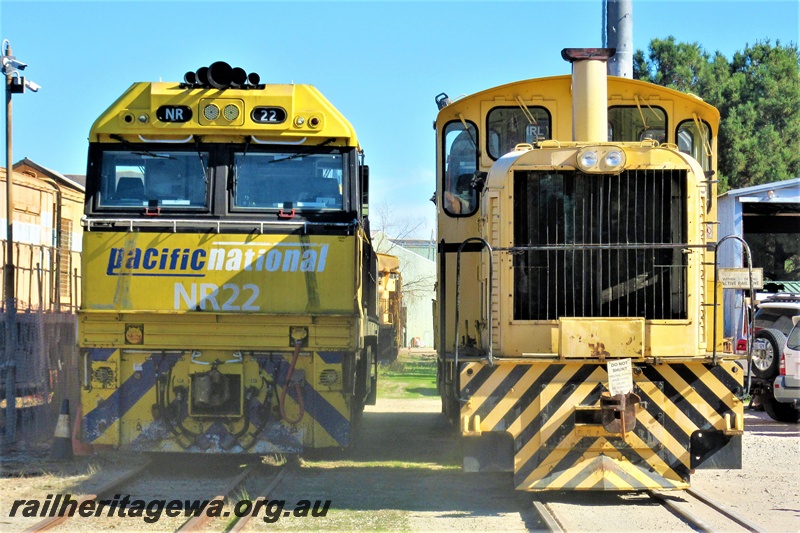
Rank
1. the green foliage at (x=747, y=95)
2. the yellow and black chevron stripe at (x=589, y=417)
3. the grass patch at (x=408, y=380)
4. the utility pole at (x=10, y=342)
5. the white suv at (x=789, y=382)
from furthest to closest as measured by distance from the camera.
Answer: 1. the green foliage at (x=747, y=95)
2. the grass patch at (x=408, y=380)
3. the white suv at (x=789, y=382)
4. the utility pole at (x=10, y=342)
5. the yellow and black chevron stripe at (x=589, y=417)

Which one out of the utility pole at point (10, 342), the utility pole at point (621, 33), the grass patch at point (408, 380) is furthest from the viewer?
the grass patch at point (408, 380)

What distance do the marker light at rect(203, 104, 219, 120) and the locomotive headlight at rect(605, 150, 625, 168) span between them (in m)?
4.05

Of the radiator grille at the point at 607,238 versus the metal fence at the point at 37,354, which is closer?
the radiator grille at the point at 607,238

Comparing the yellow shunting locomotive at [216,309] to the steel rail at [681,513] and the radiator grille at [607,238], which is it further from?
the steel rail at [681,513]

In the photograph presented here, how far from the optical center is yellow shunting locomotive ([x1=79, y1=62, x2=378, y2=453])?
30.0 ft

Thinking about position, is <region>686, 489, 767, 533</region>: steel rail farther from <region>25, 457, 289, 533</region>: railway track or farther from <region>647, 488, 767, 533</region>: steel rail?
<region>25, 457, 289, 533</region>: railway track

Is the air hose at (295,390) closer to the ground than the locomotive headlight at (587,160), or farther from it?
closer to the ground

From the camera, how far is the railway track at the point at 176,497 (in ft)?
23.6

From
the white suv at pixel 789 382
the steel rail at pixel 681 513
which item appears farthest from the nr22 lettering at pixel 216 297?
the white suv at pixel 789 382

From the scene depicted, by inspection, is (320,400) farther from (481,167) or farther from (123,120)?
(123,120)

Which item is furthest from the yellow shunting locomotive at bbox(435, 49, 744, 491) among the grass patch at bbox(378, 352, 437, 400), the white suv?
the grass patch at bbox(378, 352, 437, 400)

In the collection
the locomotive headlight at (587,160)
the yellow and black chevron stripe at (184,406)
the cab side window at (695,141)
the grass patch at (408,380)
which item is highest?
the cab side window at (695,141)

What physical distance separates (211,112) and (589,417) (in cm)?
484

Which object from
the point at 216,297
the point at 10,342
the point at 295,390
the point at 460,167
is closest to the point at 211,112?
→ the point at 216,297
